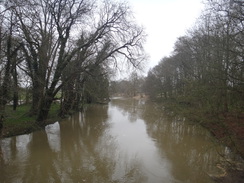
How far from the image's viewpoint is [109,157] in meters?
8.21

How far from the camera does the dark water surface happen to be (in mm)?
6438

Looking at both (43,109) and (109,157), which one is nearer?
(109,157)

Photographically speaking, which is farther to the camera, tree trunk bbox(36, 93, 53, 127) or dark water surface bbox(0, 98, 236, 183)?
tree trunk bbox(36, 93, 53, 127)

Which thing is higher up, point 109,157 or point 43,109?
point 43,109

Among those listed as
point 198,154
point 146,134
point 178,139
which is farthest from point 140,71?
point 198,154

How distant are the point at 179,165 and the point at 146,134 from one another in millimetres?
4894

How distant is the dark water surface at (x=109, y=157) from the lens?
6.44 meters

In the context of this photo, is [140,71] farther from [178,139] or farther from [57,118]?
[57,118]

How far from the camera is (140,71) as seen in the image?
1456 centimetres

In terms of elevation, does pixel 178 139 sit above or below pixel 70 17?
below

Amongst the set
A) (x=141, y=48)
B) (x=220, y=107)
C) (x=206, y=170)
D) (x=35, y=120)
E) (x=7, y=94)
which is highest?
(x=141, y=48)

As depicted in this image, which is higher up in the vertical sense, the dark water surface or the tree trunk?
the tree trunk

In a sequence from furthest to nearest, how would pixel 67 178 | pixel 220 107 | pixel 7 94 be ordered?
1. pixel 220 107
2. pixel 7 94
3. pixel 67 178

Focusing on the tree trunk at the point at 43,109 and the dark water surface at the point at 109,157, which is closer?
the dark water surface at the point at 109,157
